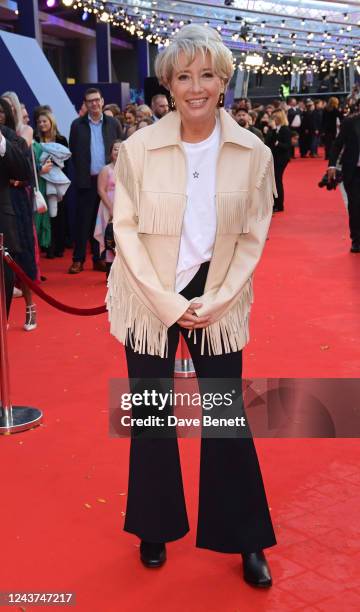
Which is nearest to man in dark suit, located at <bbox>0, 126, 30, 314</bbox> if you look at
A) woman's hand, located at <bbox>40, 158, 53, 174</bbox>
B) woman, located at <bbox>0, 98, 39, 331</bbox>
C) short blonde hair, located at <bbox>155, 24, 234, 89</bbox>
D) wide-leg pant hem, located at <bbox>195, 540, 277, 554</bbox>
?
woman, located at <bbox>0, 98, 39, 331</bbox>

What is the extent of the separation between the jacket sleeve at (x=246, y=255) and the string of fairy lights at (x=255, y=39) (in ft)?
49.8

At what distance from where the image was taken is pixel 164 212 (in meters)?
2.54

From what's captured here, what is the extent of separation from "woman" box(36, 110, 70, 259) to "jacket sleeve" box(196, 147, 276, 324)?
5515 millimetres

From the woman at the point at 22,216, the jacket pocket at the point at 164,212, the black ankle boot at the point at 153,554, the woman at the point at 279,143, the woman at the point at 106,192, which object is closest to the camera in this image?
the jacket pocket at the point at 164,212

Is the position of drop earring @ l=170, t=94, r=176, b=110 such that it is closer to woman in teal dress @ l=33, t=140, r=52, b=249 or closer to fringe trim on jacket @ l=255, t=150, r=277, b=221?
fringe trim on jacket @ l=255, t=150, r=277, b=221

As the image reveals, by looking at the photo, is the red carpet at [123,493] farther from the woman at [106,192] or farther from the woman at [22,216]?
the woman at [106,192]

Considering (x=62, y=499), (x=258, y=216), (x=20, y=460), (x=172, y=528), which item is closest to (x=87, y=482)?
(x=62, y=499)

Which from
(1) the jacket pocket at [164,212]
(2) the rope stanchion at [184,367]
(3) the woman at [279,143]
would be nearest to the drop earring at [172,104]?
(1) the jacket pocket at [164,212]

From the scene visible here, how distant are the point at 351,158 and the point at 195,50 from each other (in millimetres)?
6437

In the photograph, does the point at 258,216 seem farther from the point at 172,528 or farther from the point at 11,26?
the point at 11,26

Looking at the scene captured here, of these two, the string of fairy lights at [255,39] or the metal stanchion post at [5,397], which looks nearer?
the metal stanchion post at [5,397]

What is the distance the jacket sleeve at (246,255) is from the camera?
8.41ft

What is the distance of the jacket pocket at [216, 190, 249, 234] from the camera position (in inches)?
100

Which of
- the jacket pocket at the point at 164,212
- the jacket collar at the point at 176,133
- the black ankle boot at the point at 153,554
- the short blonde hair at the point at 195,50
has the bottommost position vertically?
the black ankle boot at the point at 153,554
